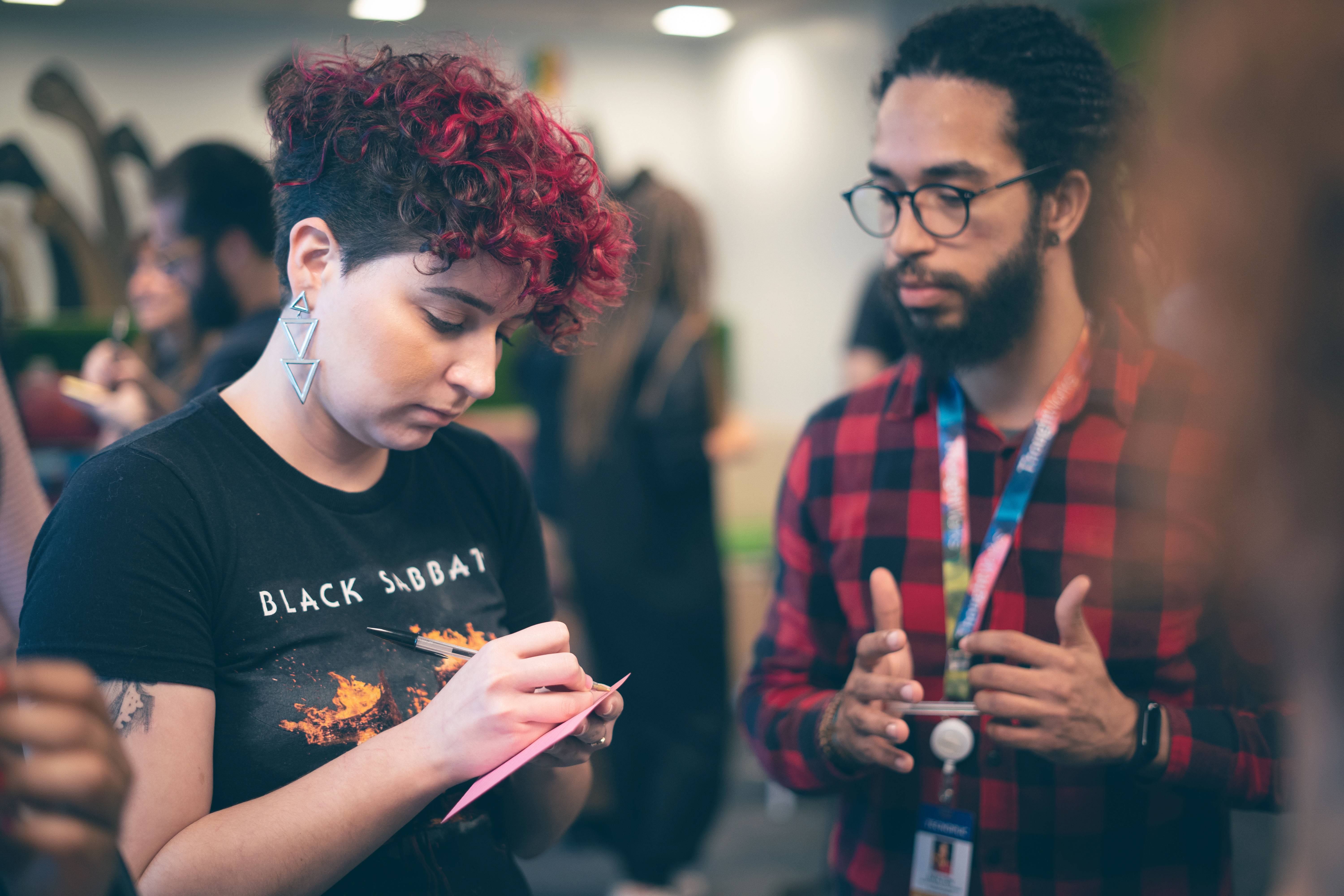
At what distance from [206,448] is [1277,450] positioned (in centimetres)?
92

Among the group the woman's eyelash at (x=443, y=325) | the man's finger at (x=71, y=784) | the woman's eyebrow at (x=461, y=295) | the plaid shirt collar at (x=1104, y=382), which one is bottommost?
the man's finger at (x=71, y=784)

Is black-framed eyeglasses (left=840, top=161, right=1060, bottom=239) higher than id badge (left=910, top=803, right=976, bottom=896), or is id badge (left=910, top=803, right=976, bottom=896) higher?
black-framed eyeglasses (left=840, top=161, right=1060, bottom=239)

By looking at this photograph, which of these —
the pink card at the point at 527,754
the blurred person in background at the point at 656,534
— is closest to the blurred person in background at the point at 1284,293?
the pink card at the point at 527,754

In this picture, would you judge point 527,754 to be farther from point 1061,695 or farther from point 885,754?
point 1061,695

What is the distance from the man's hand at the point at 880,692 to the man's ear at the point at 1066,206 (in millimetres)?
575

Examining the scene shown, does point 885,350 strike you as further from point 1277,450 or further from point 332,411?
point 1277,450

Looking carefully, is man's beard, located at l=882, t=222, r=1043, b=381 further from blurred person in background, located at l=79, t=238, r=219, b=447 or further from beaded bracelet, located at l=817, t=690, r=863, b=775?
blurred person in background, located at l=79, t=238, r=219, b=447

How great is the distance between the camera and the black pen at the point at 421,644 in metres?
1.01

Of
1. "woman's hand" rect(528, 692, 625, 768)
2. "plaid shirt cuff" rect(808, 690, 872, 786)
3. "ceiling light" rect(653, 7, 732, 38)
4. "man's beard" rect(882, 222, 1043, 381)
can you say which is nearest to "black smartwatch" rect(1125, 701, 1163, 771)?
"plaid shirt cuff" rect(808, 690, 872, 786)

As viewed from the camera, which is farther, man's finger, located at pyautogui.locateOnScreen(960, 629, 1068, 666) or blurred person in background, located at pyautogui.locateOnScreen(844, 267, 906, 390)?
blurred person in background, located at pyautogui.locateOnScreen(844, 267, 906, 390)

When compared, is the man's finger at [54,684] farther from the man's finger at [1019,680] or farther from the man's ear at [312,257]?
the man's finger at [1019,680]

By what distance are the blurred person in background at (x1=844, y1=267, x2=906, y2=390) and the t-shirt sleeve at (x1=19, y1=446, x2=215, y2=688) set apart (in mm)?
2260

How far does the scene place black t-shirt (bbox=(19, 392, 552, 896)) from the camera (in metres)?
0.86

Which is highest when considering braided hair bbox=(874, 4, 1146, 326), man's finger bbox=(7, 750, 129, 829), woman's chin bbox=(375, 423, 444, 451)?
braided hair bbox=(874, 4, 1146, 326)
